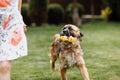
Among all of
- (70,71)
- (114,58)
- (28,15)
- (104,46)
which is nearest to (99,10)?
(28,15)

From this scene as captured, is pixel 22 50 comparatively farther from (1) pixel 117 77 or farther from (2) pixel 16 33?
(1) pixel 117 77

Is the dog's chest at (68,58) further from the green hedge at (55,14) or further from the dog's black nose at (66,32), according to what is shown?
the green hedge at (55,14)

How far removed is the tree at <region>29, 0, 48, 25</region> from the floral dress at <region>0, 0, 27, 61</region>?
1736 centimetres

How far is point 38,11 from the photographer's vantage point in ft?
76.6

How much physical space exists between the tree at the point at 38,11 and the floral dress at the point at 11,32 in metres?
17.4


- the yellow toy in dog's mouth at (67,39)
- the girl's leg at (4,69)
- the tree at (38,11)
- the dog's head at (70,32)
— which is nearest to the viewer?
the girl's leg at (4,69)

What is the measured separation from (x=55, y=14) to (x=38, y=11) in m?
1.52

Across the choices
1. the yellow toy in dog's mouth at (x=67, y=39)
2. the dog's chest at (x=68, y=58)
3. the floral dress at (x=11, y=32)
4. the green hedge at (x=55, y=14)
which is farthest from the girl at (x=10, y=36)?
the green hedge at (x=55, y=14)

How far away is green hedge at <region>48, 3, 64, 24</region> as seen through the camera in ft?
80.5

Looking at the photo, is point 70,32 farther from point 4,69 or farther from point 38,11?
point 38,11

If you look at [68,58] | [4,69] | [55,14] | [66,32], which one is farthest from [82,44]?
[55,14]

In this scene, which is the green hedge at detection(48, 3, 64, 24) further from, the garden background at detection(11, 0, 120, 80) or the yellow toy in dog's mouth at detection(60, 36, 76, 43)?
the yellow toy in dog's mouth at detection(60, 36, 76, 43)

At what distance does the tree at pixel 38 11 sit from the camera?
2311 centimetres

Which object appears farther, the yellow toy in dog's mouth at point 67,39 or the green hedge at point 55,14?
the green hedge at point 55,14
